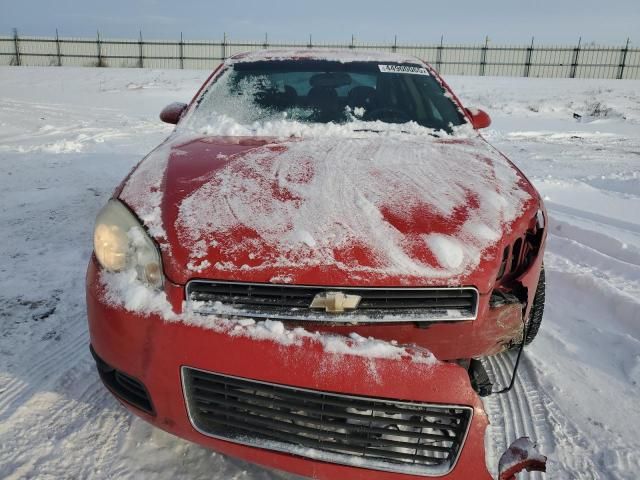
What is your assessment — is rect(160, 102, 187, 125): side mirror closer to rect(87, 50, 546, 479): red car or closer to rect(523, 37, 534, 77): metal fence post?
rect(87, 50, 546, 479): red car

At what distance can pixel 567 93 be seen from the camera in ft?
57.1

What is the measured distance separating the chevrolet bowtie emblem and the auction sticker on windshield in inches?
76.6

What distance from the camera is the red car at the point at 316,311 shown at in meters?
1.24

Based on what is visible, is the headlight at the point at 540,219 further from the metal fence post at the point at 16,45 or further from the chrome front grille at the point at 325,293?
the metal fence post at the point at 16,45

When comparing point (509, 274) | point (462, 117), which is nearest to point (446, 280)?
point (509, 274)

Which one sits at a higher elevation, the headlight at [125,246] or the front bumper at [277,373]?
the headlight at [125,246]

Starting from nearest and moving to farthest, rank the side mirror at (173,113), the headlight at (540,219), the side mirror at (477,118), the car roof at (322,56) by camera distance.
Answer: the headlight at (540,219) < the side mirror at (477,118) < the side mirror at (173,113) < the car roof at (322,56)

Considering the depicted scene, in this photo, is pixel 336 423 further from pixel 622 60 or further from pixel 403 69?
pixel 622 60

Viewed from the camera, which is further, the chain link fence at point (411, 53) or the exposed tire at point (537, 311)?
the chain link fence at point (411, 53)

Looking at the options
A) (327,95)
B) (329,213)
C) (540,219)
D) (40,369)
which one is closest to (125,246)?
(329,213)

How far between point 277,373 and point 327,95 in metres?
1.86

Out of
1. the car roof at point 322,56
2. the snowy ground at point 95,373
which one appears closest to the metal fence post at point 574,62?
the snowy ground at point 95,373

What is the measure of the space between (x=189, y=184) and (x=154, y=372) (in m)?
0.66

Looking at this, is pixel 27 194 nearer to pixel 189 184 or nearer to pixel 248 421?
pixel 189 184
